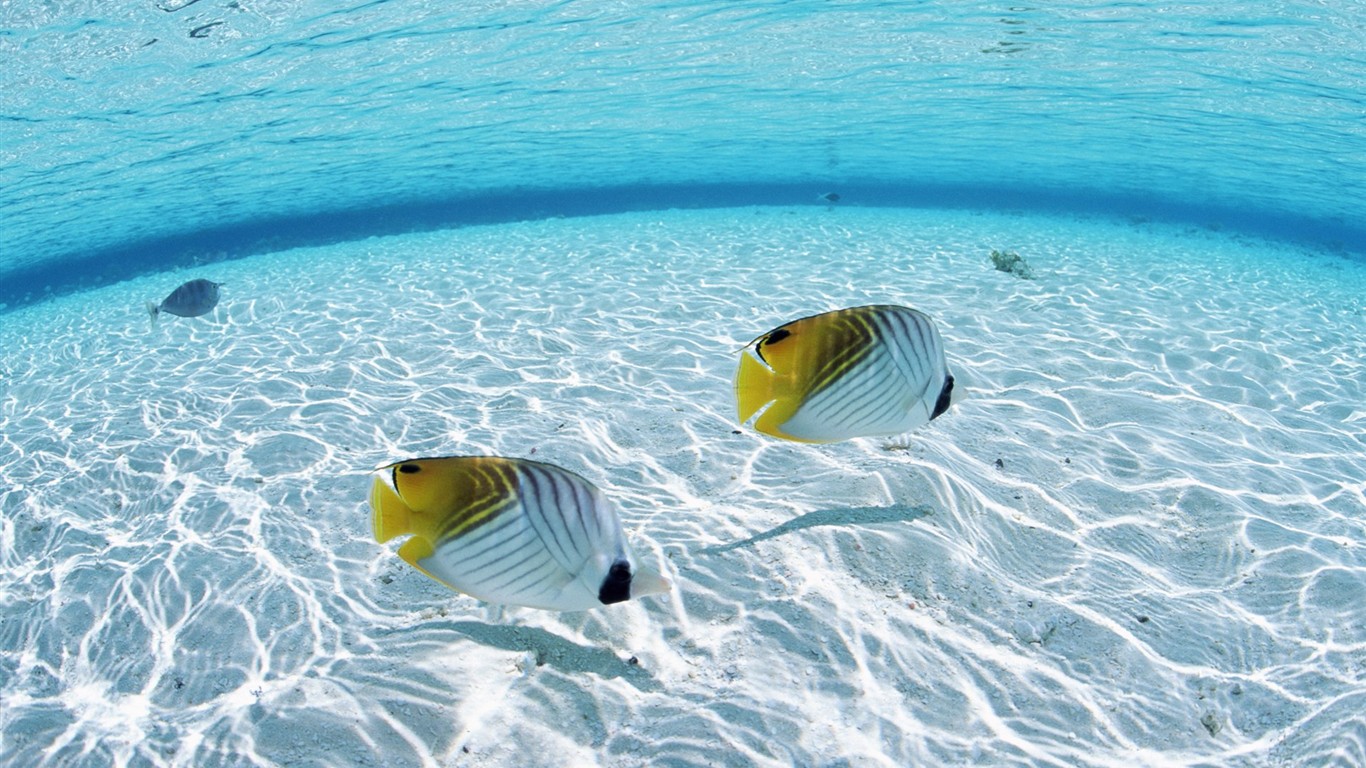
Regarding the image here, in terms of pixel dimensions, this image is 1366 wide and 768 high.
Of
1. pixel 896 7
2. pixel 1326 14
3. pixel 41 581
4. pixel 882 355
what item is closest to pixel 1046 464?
pixel 882 355

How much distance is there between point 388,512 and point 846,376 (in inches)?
55.5

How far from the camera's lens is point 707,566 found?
3.85 metres

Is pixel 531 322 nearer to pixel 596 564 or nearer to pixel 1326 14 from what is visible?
pixel 596 564

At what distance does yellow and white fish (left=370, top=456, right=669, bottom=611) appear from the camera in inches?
69.2

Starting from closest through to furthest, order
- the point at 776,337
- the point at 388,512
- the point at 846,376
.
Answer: the point at 388,512, the point at 776,337, the point at 846,376

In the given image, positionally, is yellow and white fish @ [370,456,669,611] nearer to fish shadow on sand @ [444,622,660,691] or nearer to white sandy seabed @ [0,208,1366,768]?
white sandy seabed @ [0,208,1366,768]

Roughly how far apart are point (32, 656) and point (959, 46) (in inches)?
864

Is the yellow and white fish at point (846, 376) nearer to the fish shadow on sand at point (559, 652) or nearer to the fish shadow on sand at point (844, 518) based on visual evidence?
the fish shadow on sand at point (559, 652)

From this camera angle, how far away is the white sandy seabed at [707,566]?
2912 mm

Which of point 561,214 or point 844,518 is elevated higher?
point 844,518

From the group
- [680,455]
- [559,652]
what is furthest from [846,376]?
[680,455]

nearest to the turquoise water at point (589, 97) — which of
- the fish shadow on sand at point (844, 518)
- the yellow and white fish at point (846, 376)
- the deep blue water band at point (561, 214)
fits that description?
the deep blue water band at point (561, 214)

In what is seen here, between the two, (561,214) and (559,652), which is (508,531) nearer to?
(559,652)

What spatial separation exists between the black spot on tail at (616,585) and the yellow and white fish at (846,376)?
579mm
